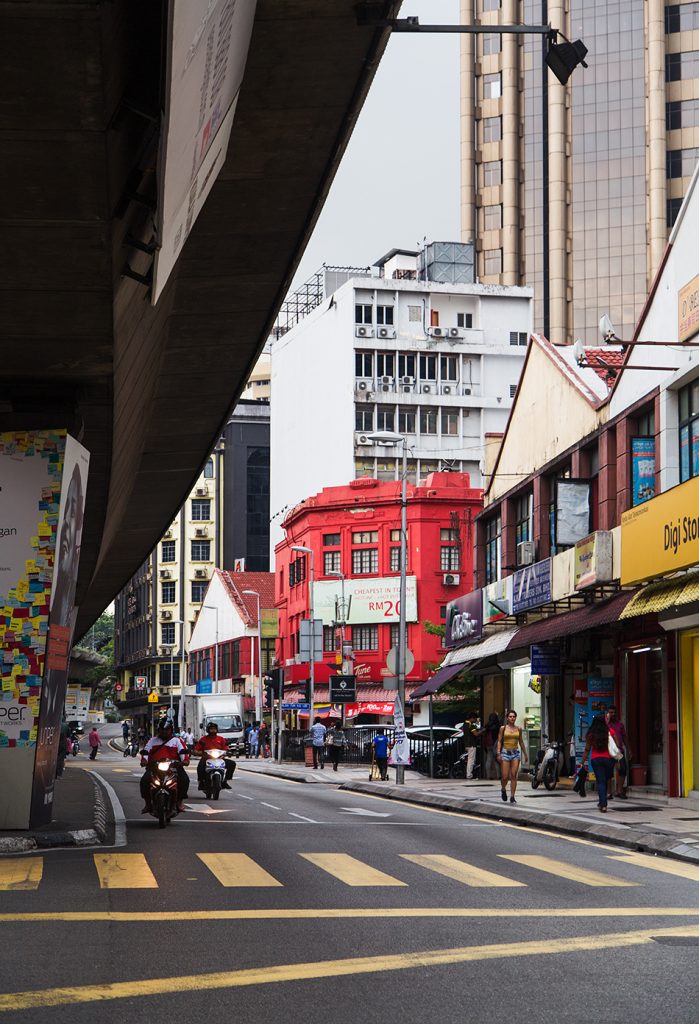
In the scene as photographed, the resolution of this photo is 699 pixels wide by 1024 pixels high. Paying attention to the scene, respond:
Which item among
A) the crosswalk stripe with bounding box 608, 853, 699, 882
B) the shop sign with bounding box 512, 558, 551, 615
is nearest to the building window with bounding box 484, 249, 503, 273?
the shop sign with bounding box 512, 558, 551, 615

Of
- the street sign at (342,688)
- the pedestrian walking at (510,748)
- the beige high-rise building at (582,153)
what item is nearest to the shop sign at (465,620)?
the street sign at (342,688)

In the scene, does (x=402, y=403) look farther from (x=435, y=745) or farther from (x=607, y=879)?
(x=607, y=879)

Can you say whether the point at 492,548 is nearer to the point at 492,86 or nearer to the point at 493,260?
the point at 493,260

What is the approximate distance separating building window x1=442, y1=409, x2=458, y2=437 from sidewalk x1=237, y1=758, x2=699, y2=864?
54.7 meters

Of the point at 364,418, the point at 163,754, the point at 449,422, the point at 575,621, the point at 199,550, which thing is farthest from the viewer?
the point at 199,550

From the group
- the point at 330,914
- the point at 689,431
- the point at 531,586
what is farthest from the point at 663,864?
the point at 531,586

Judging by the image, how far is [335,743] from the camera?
171 feet

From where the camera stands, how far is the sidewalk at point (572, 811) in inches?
762

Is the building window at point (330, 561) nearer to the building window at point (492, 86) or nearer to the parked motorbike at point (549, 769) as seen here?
the parked motorbike at point (549, 769)

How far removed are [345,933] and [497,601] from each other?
29430 mm

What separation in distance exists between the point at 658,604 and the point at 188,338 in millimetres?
12094

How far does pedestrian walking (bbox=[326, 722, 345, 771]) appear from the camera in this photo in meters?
50.4

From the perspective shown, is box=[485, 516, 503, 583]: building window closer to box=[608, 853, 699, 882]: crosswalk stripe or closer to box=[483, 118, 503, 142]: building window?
box=[608, 853, 699, 882]: crosswalk stripe

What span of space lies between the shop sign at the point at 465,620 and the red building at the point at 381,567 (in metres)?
25.7
